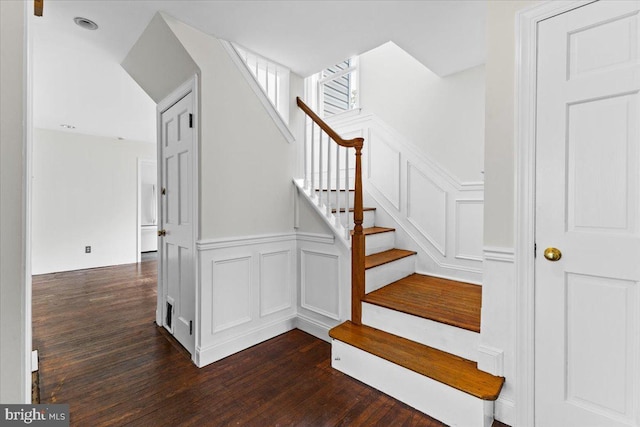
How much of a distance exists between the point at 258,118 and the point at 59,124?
4212 millimetres

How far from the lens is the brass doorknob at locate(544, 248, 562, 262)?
1.37 m

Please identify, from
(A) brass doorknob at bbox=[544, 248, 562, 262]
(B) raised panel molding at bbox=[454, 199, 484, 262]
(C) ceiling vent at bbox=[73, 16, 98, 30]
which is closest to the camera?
(A) brass doorknob at bbox=[544, 248, 562, 262]

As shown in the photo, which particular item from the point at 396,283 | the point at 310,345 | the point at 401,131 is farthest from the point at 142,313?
the point at 401,131

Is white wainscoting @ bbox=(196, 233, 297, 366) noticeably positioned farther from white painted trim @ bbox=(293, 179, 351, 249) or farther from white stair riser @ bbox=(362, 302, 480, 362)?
white stair riser @ bbox=(362, 302, 480, 362)

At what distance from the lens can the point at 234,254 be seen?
2277 millimetres

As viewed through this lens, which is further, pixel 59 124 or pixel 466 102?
pixel 59 124

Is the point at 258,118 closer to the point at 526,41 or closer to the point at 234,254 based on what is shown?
the point at 234,254

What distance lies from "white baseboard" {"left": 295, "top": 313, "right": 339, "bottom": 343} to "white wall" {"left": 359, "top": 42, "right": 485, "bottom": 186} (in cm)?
183

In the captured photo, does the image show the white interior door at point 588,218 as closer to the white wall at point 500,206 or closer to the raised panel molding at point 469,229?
the white wall at point 500,206

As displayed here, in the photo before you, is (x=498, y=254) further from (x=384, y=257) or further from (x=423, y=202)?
(x=423, y=202)

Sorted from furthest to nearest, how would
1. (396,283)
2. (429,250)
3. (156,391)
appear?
(429,250)
(396,283)
(156,391)

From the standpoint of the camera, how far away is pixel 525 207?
4.80 ft

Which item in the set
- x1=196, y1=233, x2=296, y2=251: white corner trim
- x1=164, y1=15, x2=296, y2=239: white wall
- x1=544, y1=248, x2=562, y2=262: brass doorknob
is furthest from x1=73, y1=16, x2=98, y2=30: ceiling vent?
x1=544, y1=248, x2=562, y2=262: brass doorknob

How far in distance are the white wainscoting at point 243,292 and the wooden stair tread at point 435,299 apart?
2.67ft
